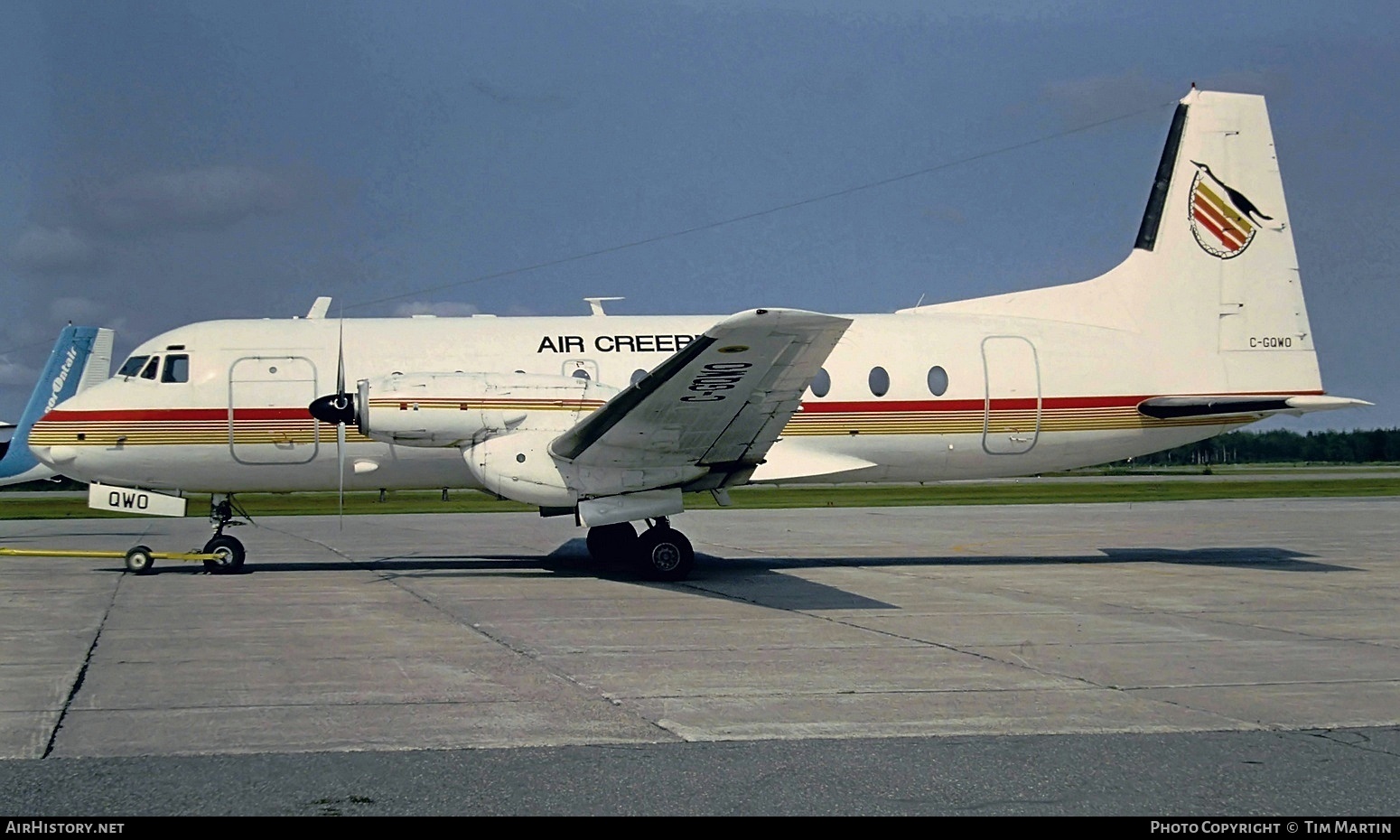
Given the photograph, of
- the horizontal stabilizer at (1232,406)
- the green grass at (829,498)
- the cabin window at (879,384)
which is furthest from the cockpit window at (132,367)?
the green grass at (829,498)

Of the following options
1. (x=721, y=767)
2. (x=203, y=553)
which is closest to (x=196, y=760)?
(x=721, y=767)

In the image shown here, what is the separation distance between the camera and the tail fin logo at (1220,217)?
58.9 feet

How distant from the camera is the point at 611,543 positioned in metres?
17.0

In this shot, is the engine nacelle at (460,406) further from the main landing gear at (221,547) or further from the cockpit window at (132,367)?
the cockpit window at (132,367)

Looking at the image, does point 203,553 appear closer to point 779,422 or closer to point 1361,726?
point 779,422

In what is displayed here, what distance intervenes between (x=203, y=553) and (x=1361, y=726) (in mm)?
14268

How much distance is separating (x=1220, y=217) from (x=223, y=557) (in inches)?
594

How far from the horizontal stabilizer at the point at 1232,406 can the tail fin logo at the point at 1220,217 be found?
230 centimetres

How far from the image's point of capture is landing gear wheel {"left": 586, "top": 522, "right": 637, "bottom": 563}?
17.0m

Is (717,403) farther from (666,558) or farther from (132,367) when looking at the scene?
(132,367)

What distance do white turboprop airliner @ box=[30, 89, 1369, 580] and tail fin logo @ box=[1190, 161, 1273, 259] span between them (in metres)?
0.03

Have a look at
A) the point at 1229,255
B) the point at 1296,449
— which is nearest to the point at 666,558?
the point at 1229,255

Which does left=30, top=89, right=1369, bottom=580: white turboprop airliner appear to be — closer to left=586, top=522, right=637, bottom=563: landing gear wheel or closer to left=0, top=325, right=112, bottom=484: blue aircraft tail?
left=586, top=522, right=637, bottom=563: landing gear wheel
